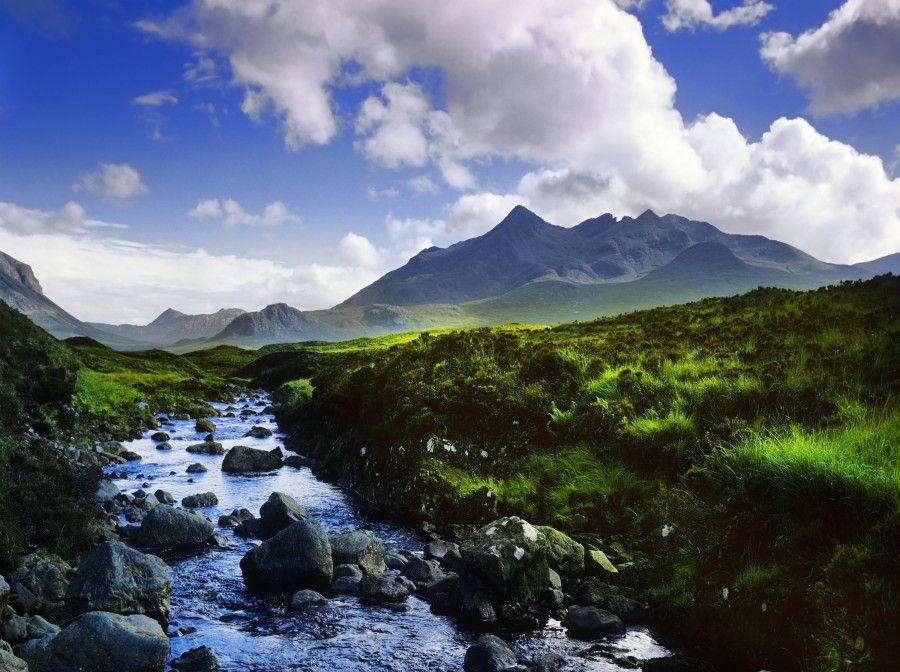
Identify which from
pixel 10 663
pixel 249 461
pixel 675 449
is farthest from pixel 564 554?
pixel 249 461

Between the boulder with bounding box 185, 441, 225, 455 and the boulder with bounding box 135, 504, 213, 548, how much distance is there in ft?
52.5

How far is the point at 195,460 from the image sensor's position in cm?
3077

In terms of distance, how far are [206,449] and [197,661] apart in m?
24.3

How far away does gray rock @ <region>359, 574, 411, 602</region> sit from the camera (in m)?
13.6

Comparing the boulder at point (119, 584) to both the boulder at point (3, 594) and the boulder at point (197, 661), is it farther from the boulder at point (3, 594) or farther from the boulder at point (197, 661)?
the boulder at point (197, 661)

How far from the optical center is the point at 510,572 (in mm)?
12680

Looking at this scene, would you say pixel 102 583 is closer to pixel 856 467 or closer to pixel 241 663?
pixel 241 663

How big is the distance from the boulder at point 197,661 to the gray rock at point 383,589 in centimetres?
383

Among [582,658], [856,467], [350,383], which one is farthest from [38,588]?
[350,383]

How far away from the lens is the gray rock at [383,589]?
537 inches

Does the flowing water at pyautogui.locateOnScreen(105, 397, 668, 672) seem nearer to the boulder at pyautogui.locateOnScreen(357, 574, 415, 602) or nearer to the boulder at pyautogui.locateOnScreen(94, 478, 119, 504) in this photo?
the boulder at pyautogui.locateOnScreen(357, 574, 415, 602)

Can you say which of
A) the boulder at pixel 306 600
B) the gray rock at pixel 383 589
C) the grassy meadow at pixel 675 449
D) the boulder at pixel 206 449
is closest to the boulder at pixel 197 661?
the boulder at pixel 306 600

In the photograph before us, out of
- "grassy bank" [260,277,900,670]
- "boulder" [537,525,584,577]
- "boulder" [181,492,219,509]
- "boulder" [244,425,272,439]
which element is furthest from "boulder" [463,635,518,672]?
"boulder" [244,425,272,439]

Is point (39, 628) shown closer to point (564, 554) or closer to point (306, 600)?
point (306, 600)
